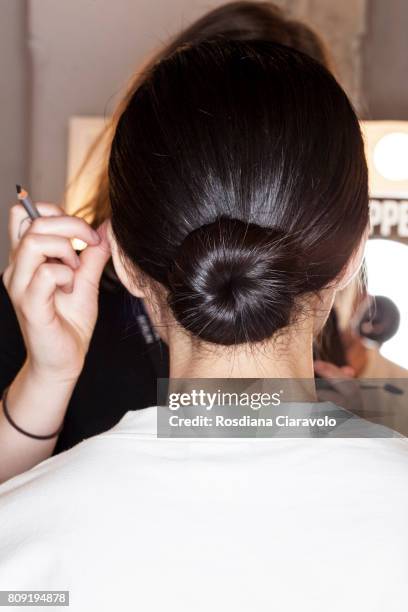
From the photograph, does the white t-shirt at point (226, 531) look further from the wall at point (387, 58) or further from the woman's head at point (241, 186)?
the wall at point (387, 58)

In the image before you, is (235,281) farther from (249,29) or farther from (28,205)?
(249,29)

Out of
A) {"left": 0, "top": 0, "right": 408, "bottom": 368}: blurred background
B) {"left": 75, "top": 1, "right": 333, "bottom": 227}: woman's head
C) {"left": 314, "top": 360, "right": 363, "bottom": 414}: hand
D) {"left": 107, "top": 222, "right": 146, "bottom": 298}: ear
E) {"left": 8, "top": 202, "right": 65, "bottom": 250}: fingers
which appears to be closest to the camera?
{"left": 107, "top": 222, "right": 146, "bottom": 298}: ear

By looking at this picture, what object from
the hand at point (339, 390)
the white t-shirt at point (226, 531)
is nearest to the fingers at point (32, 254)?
the white t-shirt at point (226, 531)

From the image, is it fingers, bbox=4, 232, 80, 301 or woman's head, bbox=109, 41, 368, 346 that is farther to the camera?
fingers, bbox=4, 232, 80, 301

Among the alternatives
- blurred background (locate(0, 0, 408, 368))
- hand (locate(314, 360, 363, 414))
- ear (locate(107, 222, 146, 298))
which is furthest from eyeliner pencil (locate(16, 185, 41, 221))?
blurred background (locate(0, 0, 408, 368))

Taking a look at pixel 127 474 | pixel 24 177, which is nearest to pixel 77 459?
pixel 127 474

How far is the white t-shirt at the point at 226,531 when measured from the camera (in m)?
0.52

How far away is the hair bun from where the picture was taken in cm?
54

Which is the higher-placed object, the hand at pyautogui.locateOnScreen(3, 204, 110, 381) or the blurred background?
the blurred background

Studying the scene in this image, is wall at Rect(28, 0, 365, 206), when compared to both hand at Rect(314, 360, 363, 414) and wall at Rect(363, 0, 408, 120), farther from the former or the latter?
hand at Rect(314, 360, 363, 414)

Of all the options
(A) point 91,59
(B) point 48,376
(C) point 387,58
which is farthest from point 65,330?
(C) point 387,58

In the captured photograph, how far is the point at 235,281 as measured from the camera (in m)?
0.56

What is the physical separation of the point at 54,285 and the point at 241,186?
0.24 m

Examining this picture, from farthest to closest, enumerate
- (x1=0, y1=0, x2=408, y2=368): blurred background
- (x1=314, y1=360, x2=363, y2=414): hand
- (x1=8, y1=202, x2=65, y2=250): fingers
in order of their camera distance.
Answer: (x1=0, y1=0, x2=408, y2=368): blurred background
(x1=314, y1=360, x2=363, y2=414): hand
(x1=8, y1=202, x2=65, y2=250): fingers
